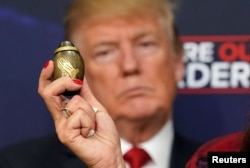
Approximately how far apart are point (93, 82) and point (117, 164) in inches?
20.6

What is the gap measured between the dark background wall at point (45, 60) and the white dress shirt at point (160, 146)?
0.14 feet

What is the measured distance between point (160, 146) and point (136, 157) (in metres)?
0.09

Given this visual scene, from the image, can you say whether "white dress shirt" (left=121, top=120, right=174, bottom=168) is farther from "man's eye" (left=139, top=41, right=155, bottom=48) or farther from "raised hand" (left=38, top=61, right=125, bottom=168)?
"raised hand" (left=38, top=61, right=125, bottom=168)

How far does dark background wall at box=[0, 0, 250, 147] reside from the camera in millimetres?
1793

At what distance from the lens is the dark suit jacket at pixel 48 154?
1756 millimetres

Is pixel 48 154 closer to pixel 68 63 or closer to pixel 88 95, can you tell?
pixel 88 95

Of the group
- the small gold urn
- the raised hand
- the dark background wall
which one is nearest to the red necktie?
the dark background wall

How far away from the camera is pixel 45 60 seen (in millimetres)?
1806

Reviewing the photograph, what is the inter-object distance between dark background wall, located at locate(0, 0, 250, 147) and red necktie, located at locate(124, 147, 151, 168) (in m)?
0.14

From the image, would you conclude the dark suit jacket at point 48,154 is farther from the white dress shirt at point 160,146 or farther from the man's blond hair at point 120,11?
the man's blond hair at point 120,11

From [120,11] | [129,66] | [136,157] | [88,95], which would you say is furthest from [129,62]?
[88,95]

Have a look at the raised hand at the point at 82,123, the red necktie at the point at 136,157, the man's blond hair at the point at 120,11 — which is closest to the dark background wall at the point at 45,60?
the man's blond hair at the point at 120,11

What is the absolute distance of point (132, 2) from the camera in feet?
5.80

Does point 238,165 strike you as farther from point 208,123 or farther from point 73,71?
point 208,123
